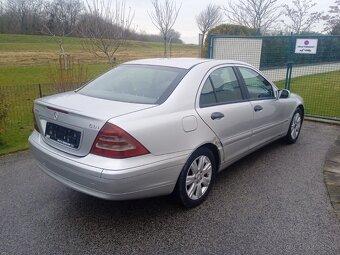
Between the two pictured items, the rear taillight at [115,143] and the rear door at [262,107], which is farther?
the rear door at [262,107]

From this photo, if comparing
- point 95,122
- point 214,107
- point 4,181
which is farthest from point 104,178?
point 4,181

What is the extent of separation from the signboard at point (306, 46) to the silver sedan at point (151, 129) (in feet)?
14.0

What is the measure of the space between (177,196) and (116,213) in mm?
659

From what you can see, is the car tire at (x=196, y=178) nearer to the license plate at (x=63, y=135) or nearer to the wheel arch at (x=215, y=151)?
the wheel arch at (x=215, y=151)

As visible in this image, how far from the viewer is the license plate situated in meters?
2.63

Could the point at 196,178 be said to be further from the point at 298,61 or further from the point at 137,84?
the point at 298,61

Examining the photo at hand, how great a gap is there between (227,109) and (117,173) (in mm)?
1606

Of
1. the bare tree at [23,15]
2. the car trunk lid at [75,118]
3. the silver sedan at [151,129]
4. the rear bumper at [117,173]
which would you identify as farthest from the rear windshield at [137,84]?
the bare tree at [23,15]

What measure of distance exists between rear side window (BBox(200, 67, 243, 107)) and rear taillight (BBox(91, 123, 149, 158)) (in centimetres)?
99

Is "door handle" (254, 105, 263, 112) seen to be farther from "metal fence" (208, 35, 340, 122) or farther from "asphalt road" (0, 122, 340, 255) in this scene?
"metal fence" (208, 35, 340, 122)

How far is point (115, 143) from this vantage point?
2.43m

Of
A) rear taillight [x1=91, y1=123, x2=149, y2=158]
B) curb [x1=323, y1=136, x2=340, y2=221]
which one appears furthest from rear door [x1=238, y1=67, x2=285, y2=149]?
rear taillight [x1=91, y1=123, x2=149, y2=158]

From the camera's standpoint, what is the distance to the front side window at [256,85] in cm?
398

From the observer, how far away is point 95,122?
2.48 m
